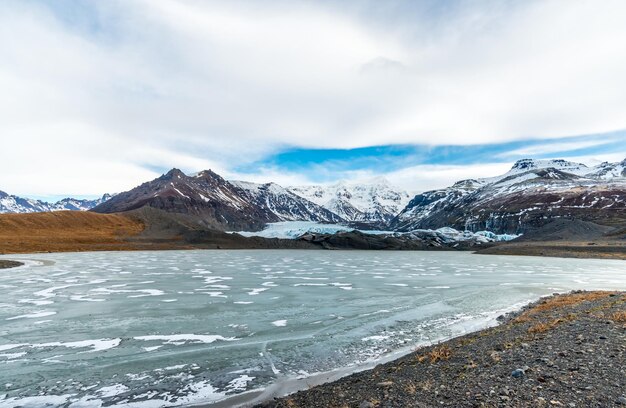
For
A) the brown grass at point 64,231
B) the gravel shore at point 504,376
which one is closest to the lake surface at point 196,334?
the gravel shore at point 504,376

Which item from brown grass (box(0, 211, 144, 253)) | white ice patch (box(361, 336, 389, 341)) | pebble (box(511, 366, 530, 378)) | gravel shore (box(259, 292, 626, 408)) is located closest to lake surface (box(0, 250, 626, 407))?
white ice patch (box(361, 336, 389, 341))

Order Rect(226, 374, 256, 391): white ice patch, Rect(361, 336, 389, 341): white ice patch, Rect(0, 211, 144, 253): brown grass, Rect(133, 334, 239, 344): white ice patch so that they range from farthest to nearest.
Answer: Rect(0, 211, 144, 253): brown grass
Rect(361, 336, 389, 341): white ice patch
Rect(133, 334, 239, 344): white ice patch
Rect(226, 374, 256, 391): white ice patch

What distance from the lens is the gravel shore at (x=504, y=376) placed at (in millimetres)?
7609

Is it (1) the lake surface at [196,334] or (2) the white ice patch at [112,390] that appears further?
(1) the lake surface at [196,334]

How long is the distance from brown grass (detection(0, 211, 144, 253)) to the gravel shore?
107 metres

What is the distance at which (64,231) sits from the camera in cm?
14050

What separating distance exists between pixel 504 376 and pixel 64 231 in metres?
161

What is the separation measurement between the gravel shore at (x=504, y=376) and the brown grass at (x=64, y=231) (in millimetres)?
106651

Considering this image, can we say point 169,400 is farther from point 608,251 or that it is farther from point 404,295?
point 608,251

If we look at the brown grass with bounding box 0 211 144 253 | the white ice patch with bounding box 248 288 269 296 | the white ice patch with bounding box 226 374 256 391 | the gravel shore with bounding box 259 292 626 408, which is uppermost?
the brown grass with bounding box 0 211 144 253

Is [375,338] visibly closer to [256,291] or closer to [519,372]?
[519,372]

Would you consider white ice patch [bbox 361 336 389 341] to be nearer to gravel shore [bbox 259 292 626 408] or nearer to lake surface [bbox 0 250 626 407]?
lake surface [bbox 0 250 626 407]

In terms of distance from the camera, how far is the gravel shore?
761 centimetres

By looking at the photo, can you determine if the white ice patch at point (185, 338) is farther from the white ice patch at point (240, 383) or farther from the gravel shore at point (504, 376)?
the gravel shore at point (504, 376)
